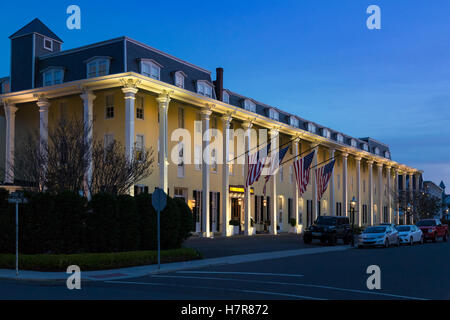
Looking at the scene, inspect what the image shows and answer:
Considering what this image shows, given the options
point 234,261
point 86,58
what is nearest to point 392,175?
point 86,58

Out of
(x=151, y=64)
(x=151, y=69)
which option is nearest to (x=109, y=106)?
(x=151, y=69)

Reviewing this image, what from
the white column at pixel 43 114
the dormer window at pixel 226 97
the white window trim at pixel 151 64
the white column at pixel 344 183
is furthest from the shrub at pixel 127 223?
the white column at pixel 344 183

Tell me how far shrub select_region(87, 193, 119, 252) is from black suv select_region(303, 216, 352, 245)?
1691 cm

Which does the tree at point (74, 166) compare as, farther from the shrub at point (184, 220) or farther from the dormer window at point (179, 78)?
the dormer window at point (179, 78)

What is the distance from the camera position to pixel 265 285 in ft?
46.9

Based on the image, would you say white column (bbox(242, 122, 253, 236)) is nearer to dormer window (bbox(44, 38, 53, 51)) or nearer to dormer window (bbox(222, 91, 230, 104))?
dormer window (bbox(222, 91, 230, 104))

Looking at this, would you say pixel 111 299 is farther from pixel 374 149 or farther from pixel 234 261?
pixel 374 149

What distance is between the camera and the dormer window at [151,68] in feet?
119

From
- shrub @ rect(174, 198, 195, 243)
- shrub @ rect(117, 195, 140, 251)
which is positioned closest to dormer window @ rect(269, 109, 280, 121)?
shrub @ rect(174, 198, 195, 243)

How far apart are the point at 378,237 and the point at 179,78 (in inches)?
687
